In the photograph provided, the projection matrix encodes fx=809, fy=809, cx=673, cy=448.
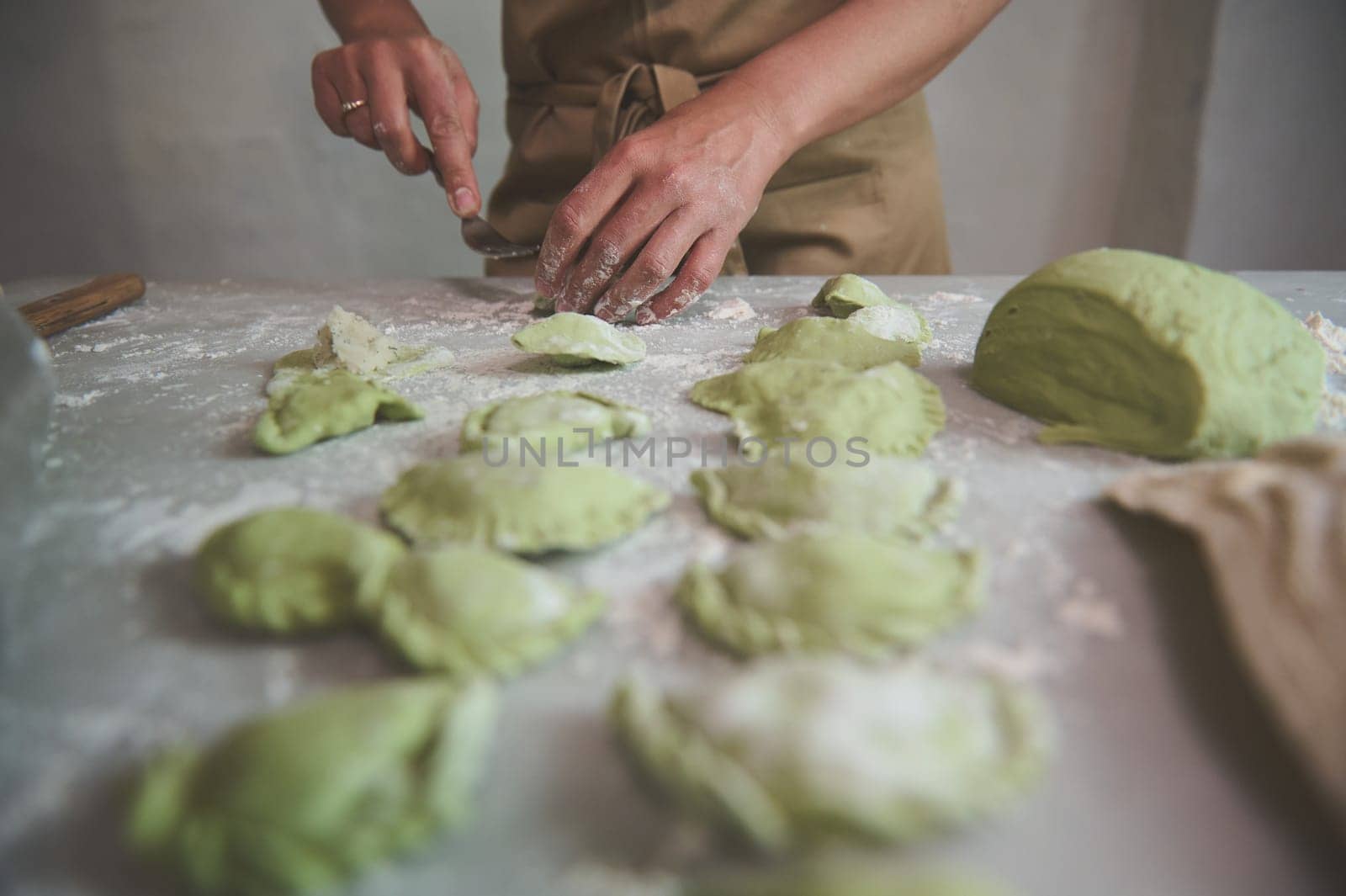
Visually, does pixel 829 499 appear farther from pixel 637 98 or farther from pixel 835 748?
pixel 637 98

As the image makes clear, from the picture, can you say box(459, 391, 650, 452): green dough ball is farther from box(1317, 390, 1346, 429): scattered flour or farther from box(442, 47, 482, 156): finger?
box(442, 47, 482, 156): finger

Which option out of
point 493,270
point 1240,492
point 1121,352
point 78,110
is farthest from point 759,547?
point 78,110

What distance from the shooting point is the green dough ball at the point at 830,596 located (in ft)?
2.23

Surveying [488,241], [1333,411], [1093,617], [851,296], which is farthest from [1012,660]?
[488,241]

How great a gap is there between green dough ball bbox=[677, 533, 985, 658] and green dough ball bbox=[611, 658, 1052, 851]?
2.4 inches

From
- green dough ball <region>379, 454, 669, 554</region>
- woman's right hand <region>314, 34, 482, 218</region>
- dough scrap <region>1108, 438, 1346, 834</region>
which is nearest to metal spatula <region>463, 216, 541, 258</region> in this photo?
woman's right hand <region>314, 34, 482, 218</region>

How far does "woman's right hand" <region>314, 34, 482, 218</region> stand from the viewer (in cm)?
184

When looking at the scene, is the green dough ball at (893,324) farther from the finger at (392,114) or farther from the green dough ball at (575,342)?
the finger at (392,114)

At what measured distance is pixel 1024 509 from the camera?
0.92 metres

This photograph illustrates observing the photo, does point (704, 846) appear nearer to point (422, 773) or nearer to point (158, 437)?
point (422, 773)

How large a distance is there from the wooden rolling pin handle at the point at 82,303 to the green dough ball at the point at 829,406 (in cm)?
141

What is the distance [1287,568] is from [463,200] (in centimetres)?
158

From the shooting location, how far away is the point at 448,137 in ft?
6.02

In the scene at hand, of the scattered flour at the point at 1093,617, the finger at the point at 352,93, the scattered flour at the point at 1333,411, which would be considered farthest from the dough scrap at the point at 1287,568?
the finger at the point at 352,93
